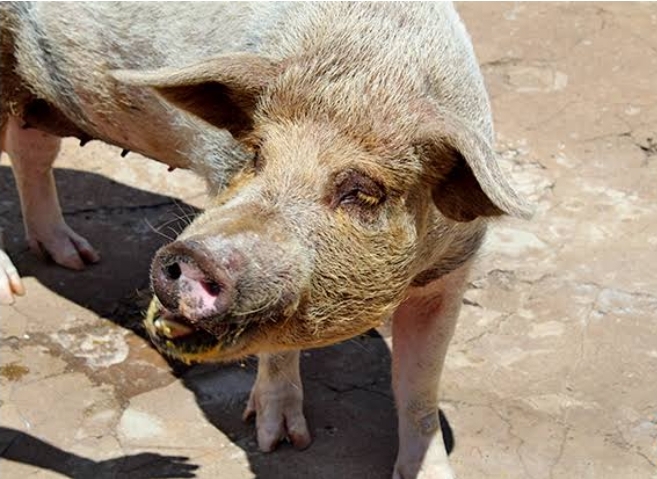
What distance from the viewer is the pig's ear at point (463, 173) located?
3.64 meters

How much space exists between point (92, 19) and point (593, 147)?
2844 mm

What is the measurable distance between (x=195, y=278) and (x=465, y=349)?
2230 millimetres

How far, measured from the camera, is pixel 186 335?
11.7ft

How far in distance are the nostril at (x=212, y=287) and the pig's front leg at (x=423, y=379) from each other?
4.66 ft

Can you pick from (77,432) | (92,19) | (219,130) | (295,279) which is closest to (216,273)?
(295,279)

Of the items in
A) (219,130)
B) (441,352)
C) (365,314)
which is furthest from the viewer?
(441,352)

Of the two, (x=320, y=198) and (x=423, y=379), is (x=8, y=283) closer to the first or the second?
(x=423, y=379)

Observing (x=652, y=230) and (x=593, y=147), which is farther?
(x=593, y=147)

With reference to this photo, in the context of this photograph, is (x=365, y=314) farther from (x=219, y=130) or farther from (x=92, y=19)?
(x=92, y=19)

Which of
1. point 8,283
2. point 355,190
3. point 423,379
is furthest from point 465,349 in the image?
point 8,283

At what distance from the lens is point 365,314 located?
388cm

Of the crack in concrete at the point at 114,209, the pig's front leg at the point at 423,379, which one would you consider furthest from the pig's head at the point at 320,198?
the crack in concrete at the point at 114,209

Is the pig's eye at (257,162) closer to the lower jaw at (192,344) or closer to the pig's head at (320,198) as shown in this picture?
the pig's head at (320,198)

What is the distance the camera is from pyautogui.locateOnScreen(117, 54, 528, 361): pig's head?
3.53 meters
